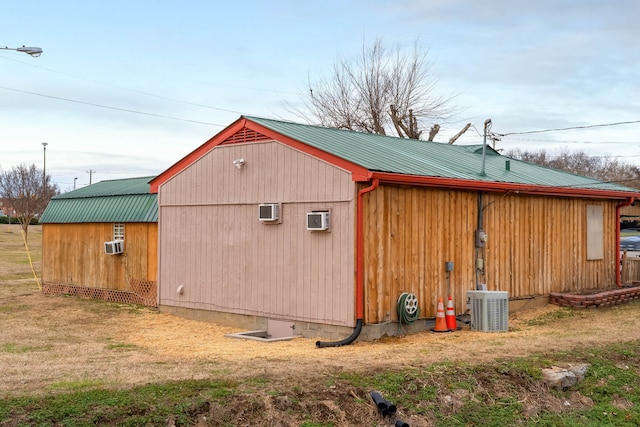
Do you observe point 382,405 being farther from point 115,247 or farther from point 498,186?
point 115,247

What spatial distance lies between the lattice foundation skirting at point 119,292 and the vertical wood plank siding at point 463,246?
23.5ft

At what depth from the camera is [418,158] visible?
14820mm

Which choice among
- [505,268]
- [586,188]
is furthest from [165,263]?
[586,188]

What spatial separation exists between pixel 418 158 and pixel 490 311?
3475 millimetres

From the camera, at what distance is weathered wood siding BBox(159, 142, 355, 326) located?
1245cm

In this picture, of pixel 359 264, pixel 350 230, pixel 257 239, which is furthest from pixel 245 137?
pixel 359 264

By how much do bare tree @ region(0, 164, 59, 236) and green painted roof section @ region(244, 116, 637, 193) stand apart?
3259 cm

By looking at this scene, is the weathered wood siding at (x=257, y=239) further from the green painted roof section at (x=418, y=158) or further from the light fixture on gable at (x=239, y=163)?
the green painted roof section at (x=418, y=158)

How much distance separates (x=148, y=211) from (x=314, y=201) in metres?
7.02

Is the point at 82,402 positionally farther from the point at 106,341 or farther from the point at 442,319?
the point at 442,319

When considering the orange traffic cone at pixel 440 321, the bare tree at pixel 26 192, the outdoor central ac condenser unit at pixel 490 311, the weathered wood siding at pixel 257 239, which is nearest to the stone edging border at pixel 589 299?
the outdoor central ac condenser unit at pixel 490 311

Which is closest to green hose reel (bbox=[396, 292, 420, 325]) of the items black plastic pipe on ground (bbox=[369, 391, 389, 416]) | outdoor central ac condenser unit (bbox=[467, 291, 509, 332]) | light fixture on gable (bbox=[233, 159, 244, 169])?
outdoor central ac condenser unit (bbox=[467, 291, 509, 332])

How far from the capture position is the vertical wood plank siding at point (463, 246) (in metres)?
12.4

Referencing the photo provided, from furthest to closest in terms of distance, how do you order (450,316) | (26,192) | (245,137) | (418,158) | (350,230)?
1. (26,192)
2. (418,158)
3. (245,137)
4. (450,316)
5. (350,230)
